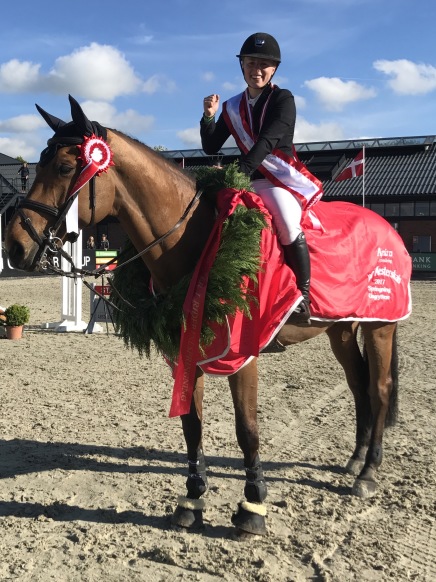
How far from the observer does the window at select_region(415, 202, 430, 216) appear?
32125 mm

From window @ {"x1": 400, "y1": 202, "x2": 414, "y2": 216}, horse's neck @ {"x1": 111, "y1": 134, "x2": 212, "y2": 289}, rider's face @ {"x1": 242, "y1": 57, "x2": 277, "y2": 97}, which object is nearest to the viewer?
horse's neck @ {"x1": 111, "y1": 134, "x2": 212, "y2": 289}

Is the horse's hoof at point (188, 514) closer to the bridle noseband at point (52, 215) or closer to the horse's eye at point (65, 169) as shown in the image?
the bridle noseband at point (52, 215)

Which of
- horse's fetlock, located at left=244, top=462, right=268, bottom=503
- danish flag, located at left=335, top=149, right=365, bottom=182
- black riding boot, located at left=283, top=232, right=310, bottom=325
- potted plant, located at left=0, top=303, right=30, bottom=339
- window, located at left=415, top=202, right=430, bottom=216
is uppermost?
danish flag, located at left=335, top=149, right=365, bottom=182

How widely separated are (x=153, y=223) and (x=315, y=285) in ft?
4.14

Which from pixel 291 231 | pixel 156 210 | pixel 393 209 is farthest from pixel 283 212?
pixel 393 209

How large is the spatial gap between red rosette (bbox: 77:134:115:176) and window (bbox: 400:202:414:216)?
3141 cm

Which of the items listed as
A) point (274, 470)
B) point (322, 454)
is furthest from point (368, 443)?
point (274, 470)

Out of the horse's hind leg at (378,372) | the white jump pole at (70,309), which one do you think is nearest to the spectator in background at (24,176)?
the white jump pole at (70,309)

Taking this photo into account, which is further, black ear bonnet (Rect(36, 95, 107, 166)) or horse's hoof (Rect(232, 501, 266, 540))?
horse's hoof (Rect(232, 501, 266, 540))

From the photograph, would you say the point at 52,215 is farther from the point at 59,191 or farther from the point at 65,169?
the point at 65,169

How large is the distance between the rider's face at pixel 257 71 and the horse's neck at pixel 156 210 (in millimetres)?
767

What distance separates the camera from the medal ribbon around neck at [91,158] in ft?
10.2

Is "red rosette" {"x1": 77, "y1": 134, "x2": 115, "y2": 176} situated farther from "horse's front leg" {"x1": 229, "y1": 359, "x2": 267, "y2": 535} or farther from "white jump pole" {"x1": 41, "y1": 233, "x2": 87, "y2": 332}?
"white jump pole" {"x1": 41, "y1": 233, "x2": 87, "y2": 332}

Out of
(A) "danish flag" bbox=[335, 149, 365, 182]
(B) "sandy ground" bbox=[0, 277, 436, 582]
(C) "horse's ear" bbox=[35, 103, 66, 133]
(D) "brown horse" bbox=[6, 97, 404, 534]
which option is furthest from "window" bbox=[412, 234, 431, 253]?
(C) "horse's ear" bbox=[35, 103, 66, 133]
